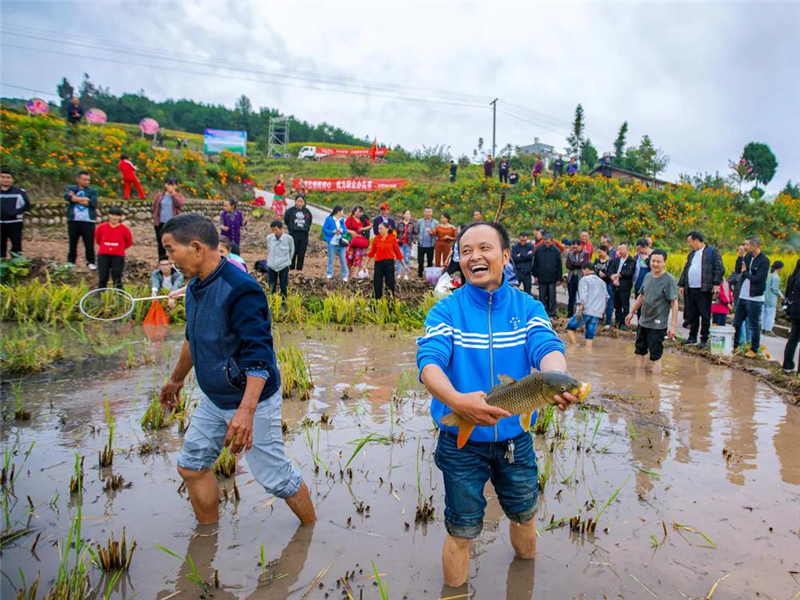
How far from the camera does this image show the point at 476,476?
2.69 m

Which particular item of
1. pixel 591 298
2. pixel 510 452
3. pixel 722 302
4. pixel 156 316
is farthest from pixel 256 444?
pixel 722 302

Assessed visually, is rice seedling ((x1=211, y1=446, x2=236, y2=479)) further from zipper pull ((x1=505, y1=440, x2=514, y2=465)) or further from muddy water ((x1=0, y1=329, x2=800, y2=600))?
zipper pull ((x1=505, y1=440, x2=514, y2=465))

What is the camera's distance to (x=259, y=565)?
10.4 ft

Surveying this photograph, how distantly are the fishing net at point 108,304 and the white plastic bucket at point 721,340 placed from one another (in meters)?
9.44

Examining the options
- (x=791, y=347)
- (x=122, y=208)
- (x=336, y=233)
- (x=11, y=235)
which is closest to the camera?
(x=791, y=347)

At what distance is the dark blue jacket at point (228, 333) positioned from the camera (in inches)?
118

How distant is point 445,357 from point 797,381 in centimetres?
697

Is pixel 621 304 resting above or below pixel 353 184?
below

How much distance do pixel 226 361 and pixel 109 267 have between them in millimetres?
8353

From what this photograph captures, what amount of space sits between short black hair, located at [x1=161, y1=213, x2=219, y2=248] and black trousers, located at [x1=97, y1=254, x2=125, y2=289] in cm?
797

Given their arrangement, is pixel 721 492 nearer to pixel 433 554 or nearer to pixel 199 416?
pixel 433 554

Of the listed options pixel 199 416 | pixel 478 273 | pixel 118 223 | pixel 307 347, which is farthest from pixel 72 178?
pixel 478 273

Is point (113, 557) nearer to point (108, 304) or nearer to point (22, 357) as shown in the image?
point (22, 357)

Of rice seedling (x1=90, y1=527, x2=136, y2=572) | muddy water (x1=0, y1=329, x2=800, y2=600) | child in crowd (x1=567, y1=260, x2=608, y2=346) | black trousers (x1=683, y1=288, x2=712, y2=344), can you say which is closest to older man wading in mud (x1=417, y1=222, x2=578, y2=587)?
muddy water (x1=0, y1=329, x2=800, y2=600)
